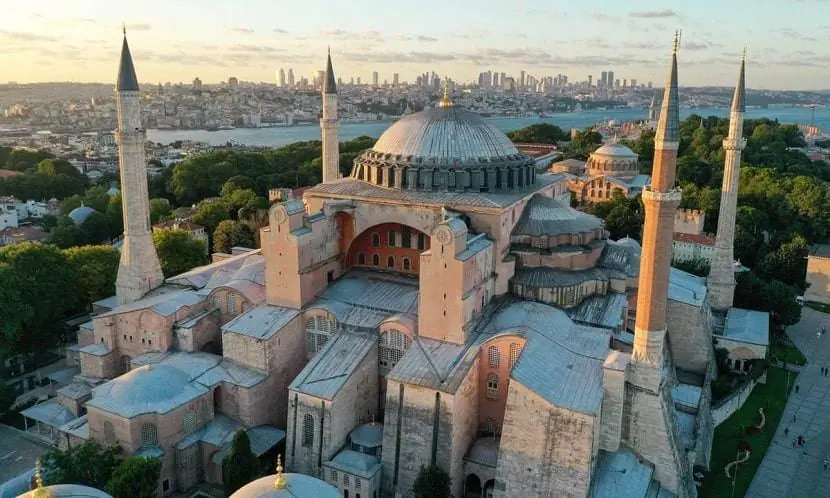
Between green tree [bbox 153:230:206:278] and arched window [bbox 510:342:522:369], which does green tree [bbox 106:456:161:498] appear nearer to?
arched window [bbox 510:342:522:369]

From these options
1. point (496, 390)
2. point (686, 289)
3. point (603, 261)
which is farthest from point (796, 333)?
point (496, 390)

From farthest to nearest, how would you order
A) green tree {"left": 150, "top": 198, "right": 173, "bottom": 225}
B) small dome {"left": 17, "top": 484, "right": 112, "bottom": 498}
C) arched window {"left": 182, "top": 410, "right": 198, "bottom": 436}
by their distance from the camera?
green tree {"left": 150, "top": 198, "right": 173, "bottom": 225} < arched window {"left": 182, "top": 410, "right": 198, "bottom": 436} < small dome {"left": 17, "top": 484, "right": 112, "bottom": 498}

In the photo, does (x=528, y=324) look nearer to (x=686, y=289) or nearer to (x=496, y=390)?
(x=496, y=390)

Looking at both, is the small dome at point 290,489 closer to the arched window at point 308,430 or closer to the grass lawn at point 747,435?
the arched window at point 308,430

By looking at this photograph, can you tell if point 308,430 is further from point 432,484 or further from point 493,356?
point 493,356

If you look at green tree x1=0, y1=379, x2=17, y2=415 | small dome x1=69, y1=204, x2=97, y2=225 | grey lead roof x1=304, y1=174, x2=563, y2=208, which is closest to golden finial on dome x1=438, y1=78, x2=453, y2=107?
grey lead roof x1=304, y1=174, x2=563, y2=208

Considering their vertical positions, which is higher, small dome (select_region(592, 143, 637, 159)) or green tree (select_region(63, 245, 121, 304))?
small dome (select_region(592, 143, 637, 159))
